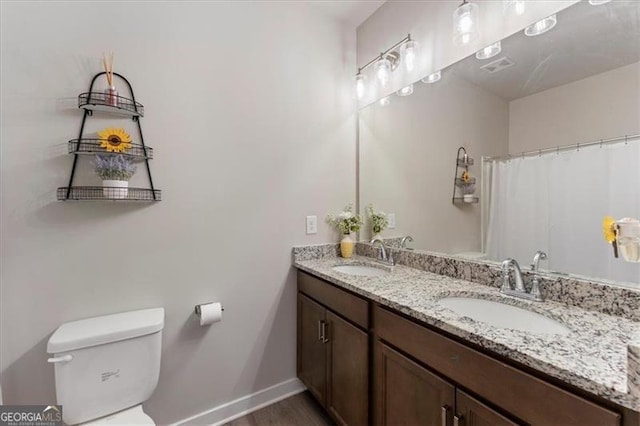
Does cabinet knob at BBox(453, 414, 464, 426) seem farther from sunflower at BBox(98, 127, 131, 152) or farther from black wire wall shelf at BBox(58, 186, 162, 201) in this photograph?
sunflower at BBox(98, 127, 131, 152)

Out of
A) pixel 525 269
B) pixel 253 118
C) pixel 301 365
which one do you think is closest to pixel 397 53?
pixel 253 118

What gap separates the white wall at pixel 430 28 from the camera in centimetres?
127

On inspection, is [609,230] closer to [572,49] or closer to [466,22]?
[572,49]

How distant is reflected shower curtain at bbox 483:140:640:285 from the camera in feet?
3.37

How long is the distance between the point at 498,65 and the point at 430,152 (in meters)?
0.56

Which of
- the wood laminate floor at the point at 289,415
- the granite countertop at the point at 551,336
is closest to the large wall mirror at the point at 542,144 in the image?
the granite countertop at the point at 551,336

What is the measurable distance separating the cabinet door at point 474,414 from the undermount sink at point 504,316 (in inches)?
10.8

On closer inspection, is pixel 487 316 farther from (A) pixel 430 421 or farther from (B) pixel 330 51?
(B) pixel 330 51

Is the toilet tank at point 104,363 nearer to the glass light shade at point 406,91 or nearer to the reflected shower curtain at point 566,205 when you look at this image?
the reflected shower curtain at point 566,205

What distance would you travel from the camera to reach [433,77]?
1.68 metres

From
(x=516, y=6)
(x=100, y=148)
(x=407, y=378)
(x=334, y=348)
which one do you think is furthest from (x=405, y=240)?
(x=100, y=148)

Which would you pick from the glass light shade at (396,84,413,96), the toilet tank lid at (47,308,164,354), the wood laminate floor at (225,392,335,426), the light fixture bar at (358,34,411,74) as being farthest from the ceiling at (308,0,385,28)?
the wood laminate floor at (225,392,335,426)

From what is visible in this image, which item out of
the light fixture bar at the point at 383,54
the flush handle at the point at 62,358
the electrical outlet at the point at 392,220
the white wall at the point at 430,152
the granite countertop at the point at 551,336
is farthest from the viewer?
the electrical outlet at the point at 392,220

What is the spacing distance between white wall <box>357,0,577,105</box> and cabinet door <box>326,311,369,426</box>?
153 centimetres
